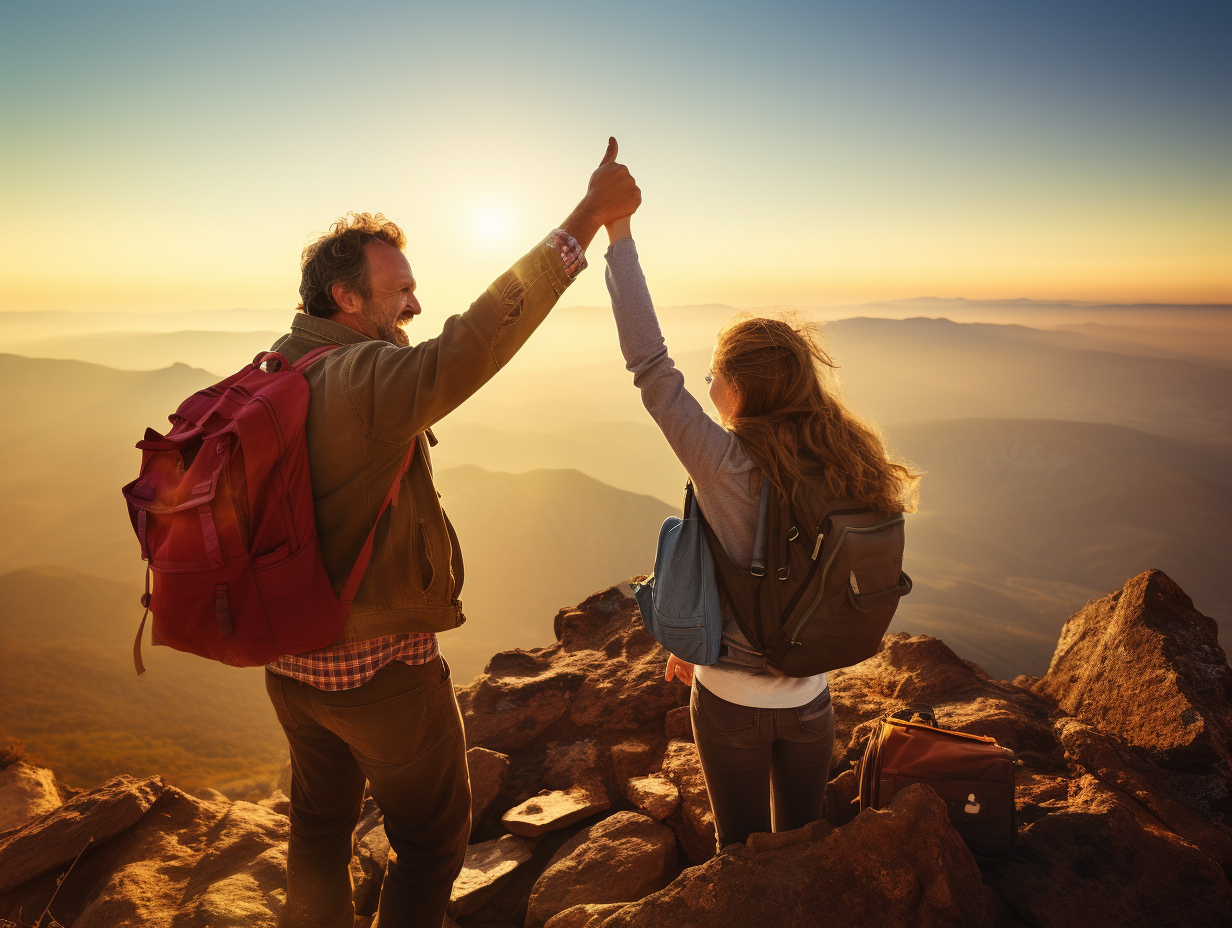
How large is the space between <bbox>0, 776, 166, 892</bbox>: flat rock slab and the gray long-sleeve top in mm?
3539

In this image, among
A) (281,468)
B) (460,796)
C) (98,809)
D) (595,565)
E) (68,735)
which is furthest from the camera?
(595,565)

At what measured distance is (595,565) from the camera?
69.1 metres

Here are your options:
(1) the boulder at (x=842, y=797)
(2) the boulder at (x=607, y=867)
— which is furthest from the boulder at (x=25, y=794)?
(1) the boulder at (x=842, y=797)

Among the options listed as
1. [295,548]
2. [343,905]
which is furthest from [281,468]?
[343,905]

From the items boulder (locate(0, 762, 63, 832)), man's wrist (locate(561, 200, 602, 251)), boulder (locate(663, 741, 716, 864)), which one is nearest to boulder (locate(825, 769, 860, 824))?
boulder (locate(663, 741, 716, 864))

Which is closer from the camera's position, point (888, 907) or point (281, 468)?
point (281, 468)

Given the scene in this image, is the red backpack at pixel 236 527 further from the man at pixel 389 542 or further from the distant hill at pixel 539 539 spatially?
the distant hill at pixel 539 539

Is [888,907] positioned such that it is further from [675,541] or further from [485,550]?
[485,550]

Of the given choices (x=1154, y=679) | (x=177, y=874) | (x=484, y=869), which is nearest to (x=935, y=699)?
(x=1154, y=679)

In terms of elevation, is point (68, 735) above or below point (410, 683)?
below

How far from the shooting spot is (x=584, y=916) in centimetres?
214

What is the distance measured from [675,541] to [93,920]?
3.13 meters

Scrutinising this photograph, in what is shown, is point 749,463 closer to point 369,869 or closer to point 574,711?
point 369,869

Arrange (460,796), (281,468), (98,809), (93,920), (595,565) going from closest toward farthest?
1. (281,468)
2. (460,796)
3. (93,920)
4. (98,809)
5. (595,565)
